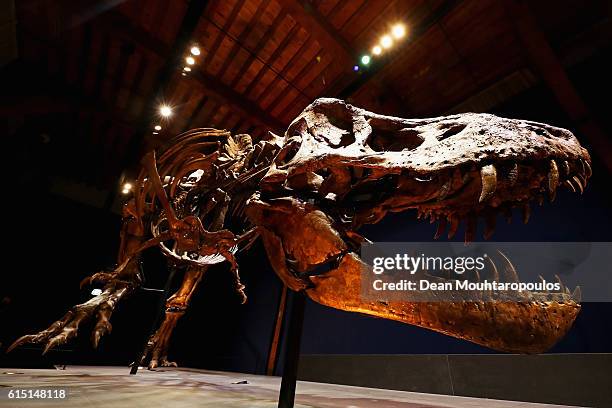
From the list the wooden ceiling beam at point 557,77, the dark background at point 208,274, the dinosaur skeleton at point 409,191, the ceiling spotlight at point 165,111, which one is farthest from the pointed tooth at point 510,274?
the ceiling spotlight at point 165,111

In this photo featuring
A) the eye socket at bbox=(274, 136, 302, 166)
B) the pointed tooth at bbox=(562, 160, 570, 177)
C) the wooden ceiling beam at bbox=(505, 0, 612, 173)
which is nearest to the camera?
the pointed tooth at bbox=(562, 160, 570, 177)

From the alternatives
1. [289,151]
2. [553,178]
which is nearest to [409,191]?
[553,178]

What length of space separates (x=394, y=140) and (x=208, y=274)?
8361mm

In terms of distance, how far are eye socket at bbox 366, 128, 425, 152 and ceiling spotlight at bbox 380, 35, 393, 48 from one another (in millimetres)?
2649

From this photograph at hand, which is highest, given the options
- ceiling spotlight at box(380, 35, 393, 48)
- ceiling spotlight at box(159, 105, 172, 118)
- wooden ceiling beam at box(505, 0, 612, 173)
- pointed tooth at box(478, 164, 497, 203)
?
ceiling spotlight at box(380, 35, 393, 48)

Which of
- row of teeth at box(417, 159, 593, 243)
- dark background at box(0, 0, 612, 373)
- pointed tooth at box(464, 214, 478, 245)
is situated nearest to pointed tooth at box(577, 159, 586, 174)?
row of teeth at box(417, 159, 593, 243)

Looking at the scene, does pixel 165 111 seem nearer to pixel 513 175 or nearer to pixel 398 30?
pixel 398 30

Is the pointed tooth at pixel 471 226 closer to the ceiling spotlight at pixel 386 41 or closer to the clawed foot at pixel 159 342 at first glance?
the ceiling spotlight at pixel 386 41

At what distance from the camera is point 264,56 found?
449 cm

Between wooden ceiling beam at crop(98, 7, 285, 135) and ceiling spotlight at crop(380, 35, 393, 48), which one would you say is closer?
ceiling spotlight at crop(380, 35, 393, 48)

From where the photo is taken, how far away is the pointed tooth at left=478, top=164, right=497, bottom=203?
1.11m

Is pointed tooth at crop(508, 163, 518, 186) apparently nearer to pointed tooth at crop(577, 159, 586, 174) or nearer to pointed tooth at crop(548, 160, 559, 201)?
pointed tooth at crop(548, 160, 559, 201)

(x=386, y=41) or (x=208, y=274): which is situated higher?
(x=386, y=41)

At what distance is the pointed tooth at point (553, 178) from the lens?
1143 mm
